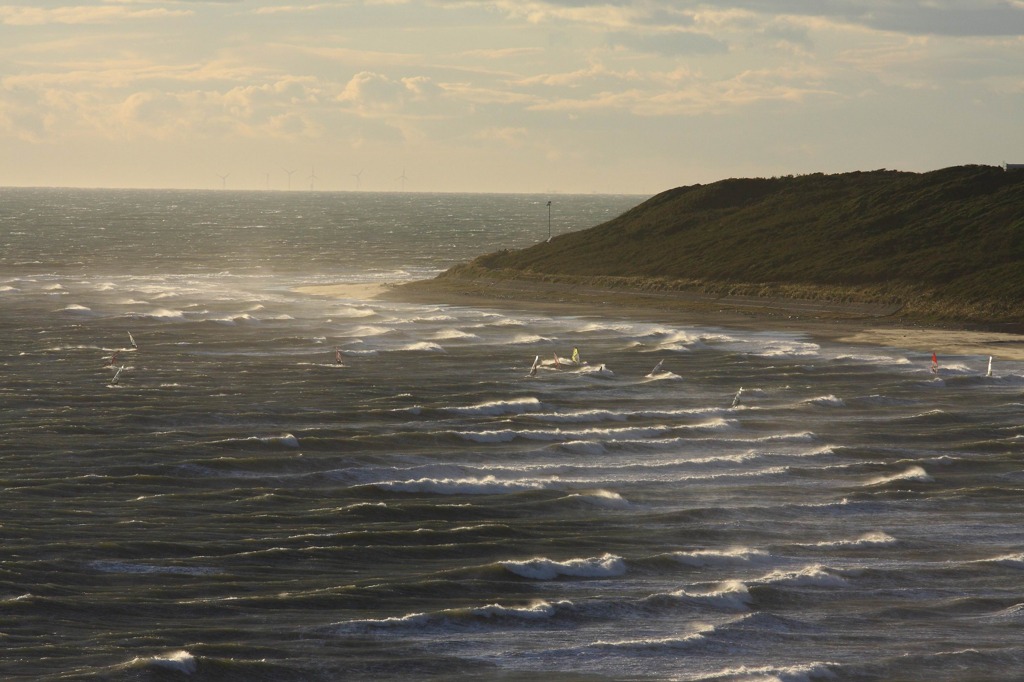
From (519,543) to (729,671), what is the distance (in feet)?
27.3

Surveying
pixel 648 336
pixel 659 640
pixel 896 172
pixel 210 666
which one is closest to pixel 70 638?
pixel 210 666

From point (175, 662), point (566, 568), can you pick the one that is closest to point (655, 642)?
point (566, 568)

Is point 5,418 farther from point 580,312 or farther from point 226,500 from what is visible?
point 580,312

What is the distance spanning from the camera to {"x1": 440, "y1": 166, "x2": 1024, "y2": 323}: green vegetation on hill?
8744 cm

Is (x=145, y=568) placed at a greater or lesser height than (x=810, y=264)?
lesser

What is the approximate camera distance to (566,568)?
88.2 feet

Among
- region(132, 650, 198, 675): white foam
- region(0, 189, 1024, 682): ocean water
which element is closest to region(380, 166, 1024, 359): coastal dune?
region(0, 189, 1024, 682): ocean water

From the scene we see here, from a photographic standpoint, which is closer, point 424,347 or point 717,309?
point 424,347

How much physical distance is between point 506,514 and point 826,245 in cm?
7632

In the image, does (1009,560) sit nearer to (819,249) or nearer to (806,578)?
(806,578)

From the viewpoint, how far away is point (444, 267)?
138875 mm

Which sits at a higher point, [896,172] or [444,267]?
[896,172]

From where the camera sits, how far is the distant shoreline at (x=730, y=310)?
6925cm

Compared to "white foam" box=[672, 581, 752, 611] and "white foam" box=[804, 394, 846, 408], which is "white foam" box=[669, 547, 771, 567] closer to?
"white foam" box=[672, 581, 752, 611]
